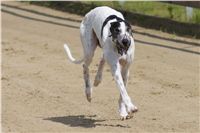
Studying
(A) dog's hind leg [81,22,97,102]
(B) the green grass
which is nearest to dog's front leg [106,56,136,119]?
(A) dog's hind leg [81,22,97,102]

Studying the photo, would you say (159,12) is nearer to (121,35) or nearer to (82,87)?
(82,87)

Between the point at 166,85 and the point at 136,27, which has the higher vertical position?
the point at 166,85

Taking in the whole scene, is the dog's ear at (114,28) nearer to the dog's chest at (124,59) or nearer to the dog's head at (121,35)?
the dog's head at (121,35)

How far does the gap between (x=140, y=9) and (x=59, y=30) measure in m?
2.02

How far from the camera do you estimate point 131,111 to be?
6465 mm

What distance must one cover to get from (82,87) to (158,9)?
5887 mm

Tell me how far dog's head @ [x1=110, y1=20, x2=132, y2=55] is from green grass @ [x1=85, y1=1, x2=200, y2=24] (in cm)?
565

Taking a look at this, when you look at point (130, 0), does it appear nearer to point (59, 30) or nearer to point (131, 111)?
point (59, 30)

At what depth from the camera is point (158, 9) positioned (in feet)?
46.1

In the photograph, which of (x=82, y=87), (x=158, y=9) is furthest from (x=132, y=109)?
(x=158, y=9)

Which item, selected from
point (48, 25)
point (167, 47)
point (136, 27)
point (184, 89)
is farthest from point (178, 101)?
point (48, 25)

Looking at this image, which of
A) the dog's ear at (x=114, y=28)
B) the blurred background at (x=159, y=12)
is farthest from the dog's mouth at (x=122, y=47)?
the blurred background at (x=159, y=12)

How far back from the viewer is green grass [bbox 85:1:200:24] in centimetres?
1259

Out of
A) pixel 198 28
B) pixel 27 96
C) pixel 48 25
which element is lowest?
pixel 48 25
